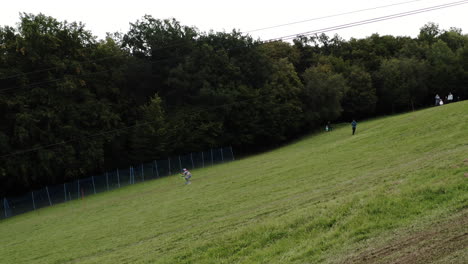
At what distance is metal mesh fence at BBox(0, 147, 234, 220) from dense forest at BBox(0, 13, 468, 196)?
2.74 m

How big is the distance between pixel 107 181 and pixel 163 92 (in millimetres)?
21858

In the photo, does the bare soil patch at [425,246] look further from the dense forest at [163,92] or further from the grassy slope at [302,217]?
the dense forest at [163,92]

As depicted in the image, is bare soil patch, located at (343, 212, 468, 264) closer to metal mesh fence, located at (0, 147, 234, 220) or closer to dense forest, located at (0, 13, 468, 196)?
metal mesh fence, located at (0, 147, 234, 220)

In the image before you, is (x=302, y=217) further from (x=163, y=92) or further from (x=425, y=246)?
(x=163, y=92)

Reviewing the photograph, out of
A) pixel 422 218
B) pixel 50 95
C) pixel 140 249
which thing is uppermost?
pixel 50 95

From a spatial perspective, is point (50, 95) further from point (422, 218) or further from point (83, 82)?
point (422, 218)

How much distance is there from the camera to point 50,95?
51531 mm

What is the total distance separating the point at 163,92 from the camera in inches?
2645

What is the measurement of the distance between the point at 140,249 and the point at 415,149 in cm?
1648

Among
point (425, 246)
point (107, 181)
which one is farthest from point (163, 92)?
point (425, 246)

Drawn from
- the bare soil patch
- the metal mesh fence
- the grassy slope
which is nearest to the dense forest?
the metal mesh fence

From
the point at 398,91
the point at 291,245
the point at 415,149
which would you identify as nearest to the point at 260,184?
the point at 415,149

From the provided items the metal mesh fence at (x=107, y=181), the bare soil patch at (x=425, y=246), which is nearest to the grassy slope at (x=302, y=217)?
the bare soil patch at (x=425, y=246)

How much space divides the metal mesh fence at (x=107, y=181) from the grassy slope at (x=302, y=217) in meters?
18.0
